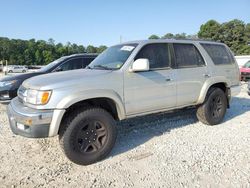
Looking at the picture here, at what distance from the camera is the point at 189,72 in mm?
5324

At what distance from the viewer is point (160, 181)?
3.42 m

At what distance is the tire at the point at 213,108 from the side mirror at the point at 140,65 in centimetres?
214

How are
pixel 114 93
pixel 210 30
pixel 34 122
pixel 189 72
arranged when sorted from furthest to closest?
pixel 210 30 < pixel 189 72 < pixel 114 93 < pixel 34 122

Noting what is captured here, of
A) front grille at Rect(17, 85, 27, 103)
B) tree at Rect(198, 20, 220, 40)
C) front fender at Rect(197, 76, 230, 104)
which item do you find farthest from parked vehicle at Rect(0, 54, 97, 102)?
tree at Rect(198, 20, 220, 40)

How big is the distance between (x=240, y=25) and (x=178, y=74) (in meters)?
59.8

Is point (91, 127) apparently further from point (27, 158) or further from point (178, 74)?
point (178, 74)

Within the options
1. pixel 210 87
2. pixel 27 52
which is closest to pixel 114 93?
pixel 210 87

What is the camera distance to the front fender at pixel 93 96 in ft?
12.1

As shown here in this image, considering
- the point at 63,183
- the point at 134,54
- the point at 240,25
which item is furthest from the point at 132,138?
the point at 240,25

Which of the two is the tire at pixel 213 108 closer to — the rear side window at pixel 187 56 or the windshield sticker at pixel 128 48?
the rear side window at pixel 187 56

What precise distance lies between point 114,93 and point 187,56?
2081 millimetres

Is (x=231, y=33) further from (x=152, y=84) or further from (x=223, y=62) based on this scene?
(x=152, y=84)

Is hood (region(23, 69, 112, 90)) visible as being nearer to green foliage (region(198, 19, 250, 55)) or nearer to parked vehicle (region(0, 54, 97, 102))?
parked vehicle (region(0, 54, 97, 102))

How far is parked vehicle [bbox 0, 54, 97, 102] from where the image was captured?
694 centimetres
